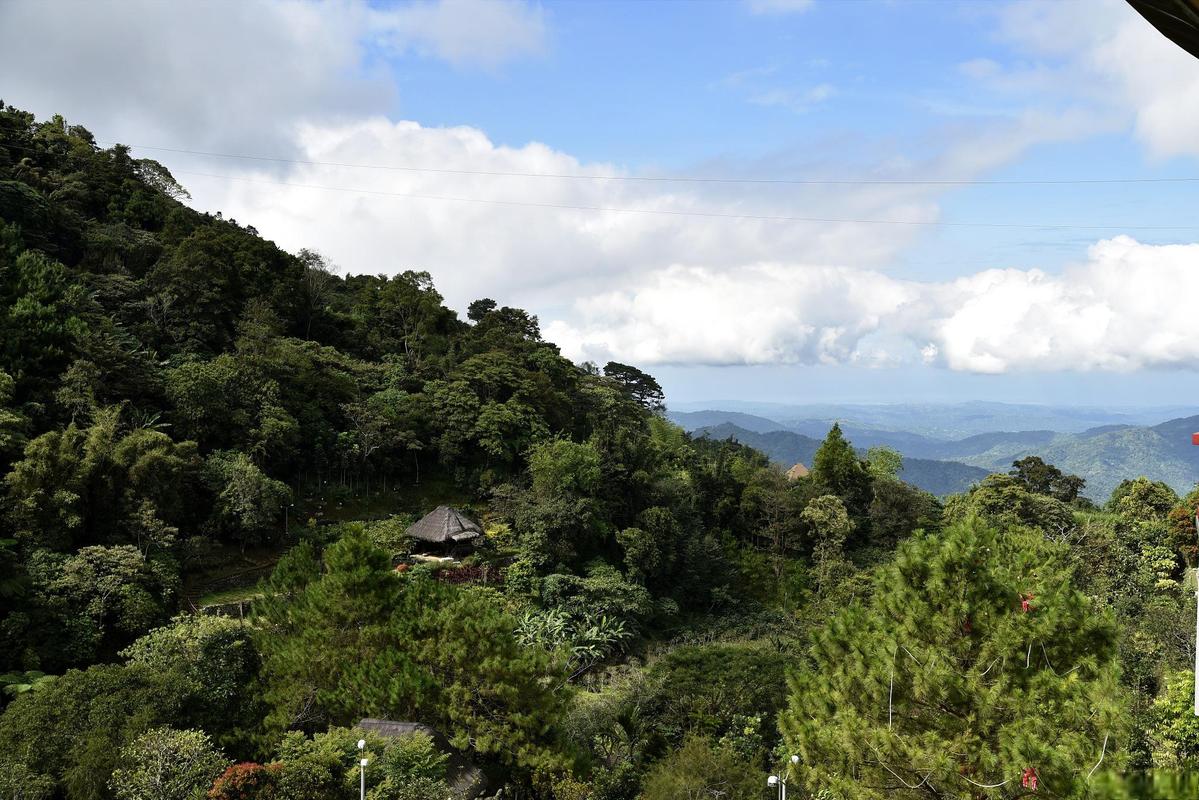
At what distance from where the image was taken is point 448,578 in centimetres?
1827

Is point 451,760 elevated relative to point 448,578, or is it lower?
lower

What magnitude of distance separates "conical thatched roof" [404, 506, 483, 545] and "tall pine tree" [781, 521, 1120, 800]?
45.3ft

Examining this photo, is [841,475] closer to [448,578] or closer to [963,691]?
[448,578]

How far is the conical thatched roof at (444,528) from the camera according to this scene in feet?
65.2

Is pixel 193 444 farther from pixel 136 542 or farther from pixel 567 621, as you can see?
pixel 567 621

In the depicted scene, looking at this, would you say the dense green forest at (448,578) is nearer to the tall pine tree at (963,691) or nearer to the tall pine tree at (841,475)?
the tall pine tree at (963,691)

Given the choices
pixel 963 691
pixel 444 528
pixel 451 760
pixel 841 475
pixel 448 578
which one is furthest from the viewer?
pixel 841 475

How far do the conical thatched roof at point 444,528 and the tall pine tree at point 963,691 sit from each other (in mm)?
13799

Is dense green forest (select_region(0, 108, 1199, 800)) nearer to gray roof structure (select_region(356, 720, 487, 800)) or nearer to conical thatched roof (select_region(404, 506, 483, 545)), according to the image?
gray roof structure (select_region(356, 720, 487, 800))

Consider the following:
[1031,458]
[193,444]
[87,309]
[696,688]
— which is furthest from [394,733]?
[1031,458]

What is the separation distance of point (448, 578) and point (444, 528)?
2.05m

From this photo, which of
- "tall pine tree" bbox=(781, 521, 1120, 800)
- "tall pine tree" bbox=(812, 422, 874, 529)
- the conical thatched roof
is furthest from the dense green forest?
the conical thatched roof

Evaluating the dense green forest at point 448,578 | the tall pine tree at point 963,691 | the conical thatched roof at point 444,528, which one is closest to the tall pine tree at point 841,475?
the dense green forest at point 448,578

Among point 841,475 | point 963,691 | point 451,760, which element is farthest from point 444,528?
point 841,475
